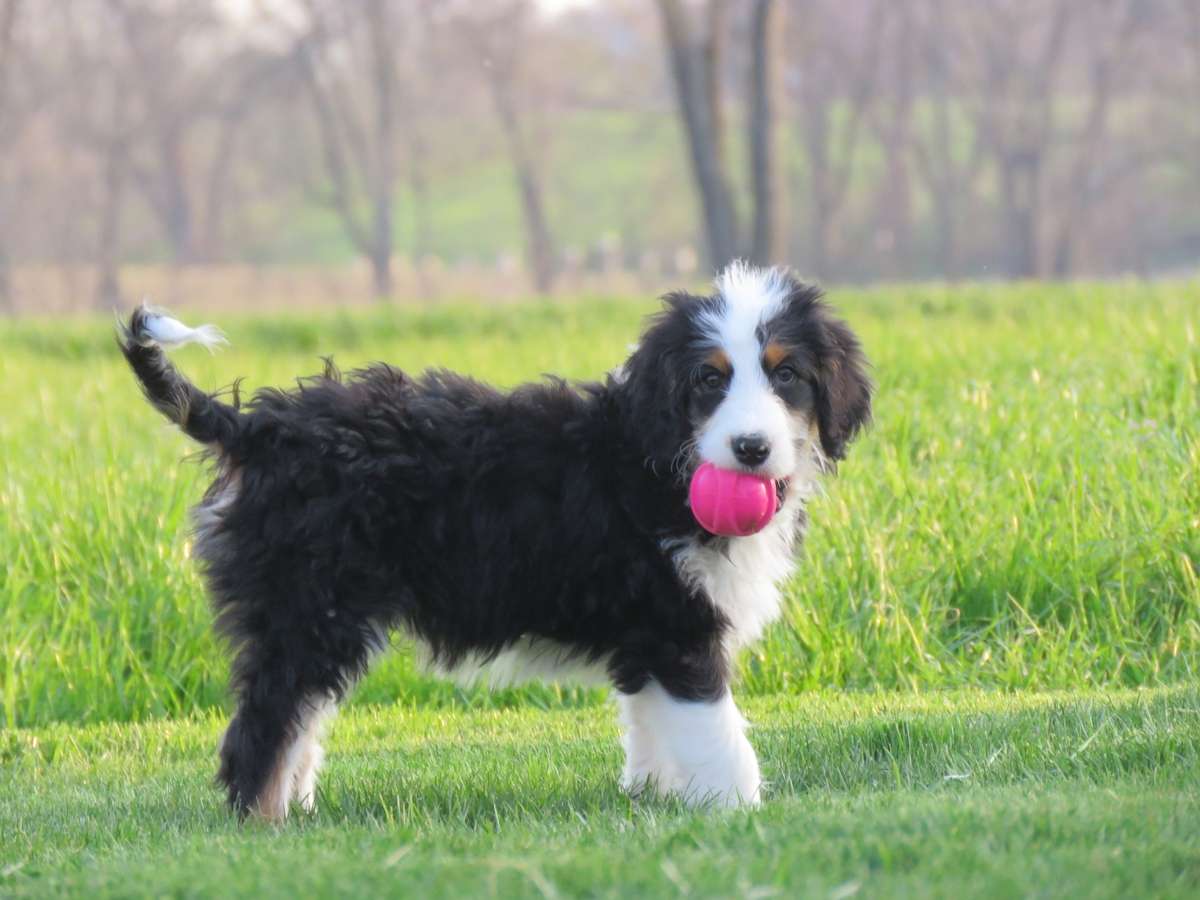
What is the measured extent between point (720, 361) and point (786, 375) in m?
0.23

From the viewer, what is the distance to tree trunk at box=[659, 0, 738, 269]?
25359 mm

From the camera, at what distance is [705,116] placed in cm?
2605

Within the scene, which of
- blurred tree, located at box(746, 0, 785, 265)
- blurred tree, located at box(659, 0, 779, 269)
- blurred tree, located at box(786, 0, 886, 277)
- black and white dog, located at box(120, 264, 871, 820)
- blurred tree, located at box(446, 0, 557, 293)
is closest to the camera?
black and white dog, located at box(120, 264, 871, 820)

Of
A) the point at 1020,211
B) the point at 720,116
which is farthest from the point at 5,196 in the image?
the point at 1020,211

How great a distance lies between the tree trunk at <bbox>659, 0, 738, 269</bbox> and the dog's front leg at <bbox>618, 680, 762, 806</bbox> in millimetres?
20968

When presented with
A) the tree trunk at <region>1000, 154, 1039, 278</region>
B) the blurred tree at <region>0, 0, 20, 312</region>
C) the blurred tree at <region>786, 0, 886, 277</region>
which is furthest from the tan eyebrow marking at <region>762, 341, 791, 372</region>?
the blurred tree at <region>786, 0, 886, 277</region>

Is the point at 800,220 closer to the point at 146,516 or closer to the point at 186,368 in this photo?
the point at 186,368

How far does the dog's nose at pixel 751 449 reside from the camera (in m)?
4.41

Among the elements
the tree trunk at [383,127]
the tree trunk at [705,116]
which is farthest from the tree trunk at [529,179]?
Result: the tree trunk at [705,116]

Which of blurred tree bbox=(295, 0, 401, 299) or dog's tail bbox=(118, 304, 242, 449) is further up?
blurred tree bbox=(295, 0, 401, 299)

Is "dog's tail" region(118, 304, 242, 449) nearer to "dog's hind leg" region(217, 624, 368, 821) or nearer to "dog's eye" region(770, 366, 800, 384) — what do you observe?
"dog's hind leg" region(217, 624, 368, 821)

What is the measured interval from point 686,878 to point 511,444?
1809mm

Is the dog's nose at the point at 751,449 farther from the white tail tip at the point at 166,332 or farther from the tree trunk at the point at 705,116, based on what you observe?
the tree trunk at the point at 705,116

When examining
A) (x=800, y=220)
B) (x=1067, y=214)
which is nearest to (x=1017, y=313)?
(x=1067, y=214)
